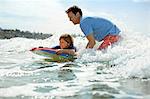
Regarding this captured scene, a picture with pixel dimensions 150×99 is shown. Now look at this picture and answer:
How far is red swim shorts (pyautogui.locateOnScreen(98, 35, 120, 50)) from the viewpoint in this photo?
9461mm

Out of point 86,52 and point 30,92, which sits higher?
point 86,52

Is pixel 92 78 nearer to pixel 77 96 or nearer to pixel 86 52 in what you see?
pixel 77 96

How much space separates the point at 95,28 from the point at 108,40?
1.61 feet

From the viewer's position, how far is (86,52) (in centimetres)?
946

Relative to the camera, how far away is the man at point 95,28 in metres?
9.09

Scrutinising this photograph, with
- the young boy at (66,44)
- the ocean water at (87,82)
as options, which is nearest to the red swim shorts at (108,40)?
the ocean water at (87,82)

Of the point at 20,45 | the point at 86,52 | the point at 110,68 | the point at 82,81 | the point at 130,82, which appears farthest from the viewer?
the point at 20,45

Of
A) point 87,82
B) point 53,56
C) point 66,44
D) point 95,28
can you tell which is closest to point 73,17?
point 95,28

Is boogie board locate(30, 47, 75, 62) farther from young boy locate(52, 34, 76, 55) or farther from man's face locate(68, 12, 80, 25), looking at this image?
man's face locate(68, 12, 80, 25)

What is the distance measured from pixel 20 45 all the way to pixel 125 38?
11.9 m

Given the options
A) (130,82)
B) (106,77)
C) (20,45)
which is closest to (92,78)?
(106,77)

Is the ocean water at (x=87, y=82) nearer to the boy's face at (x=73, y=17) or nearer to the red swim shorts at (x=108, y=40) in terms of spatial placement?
the red swim shorts at (x=108, y=40)

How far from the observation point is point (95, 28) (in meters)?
9.55

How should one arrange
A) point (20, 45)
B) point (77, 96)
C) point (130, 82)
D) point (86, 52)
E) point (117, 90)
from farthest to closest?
point (20, 45), point (86, 52), point (130, 82), point (117, 90), point (77, 96)
